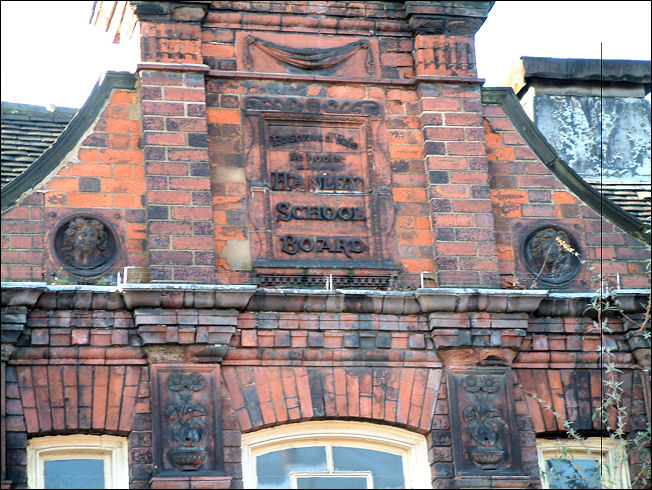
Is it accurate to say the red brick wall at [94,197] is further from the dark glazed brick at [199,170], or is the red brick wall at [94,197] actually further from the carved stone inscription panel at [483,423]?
the carved stone inscription panel at [483,423]

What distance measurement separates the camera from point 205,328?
12711 mm

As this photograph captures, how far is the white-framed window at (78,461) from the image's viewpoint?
1250cm

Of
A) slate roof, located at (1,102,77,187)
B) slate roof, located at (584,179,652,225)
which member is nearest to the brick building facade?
slate roof, located at (1,102,77,187)

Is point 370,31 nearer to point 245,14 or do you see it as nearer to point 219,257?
point 245,14

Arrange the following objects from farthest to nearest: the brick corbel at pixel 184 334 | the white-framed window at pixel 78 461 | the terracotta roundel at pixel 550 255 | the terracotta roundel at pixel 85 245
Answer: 1. the terracotta roundel at pixel 550 255
2. the terracotta roundel at pixel 85 245
3. the brick corbel at pixel 184 334
4. the white-framed window at pixel 78 461

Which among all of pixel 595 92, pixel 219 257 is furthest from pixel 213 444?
pixel 595 92

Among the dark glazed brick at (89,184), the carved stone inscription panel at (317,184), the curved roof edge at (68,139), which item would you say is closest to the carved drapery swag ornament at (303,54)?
the carved stone inscription panel at (317,184)

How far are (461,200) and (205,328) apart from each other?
268cm

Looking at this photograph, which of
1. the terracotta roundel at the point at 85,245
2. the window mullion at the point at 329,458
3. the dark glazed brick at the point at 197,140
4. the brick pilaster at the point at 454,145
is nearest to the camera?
the terracotta roundel at the point at 85,245

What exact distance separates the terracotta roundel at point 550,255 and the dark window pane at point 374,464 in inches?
86.2

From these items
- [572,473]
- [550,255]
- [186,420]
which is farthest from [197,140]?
[572,473]

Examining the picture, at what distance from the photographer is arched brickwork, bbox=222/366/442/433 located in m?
12.8

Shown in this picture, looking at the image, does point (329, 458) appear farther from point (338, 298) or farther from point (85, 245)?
point (85, 245)

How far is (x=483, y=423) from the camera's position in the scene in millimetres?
13039
